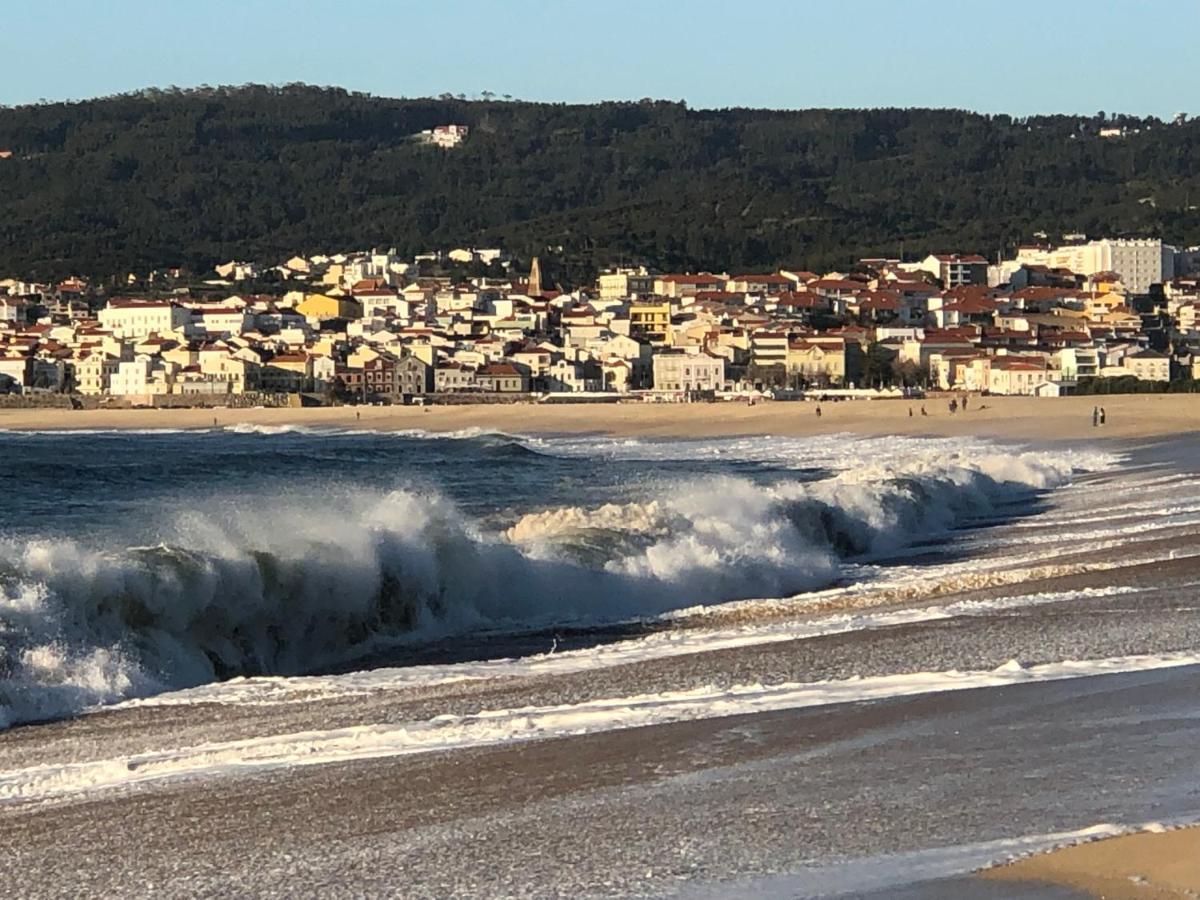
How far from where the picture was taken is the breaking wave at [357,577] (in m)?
10.8

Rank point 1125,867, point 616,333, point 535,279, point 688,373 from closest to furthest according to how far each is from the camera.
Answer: point 1125,867 < point 688,373 < point 616,333 < point 535,279

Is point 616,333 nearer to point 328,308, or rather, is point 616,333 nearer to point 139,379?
point 139,379

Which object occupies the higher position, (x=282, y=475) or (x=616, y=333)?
(x=616, y=333)

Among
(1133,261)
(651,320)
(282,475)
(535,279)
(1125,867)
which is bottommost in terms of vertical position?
(282,475)

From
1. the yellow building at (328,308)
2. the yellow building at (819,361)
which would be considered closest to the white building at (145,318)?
the yellow building at (328,308)

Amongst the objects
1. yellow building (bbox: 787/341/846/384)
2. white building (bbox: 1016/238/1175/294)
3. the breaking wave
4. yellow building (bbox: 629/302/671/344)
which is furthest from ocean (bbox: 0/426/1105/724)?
white building (bbox: 1016/238/1175/294)

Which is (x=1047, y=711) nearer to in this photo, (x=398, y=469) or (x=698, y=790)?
(x=698, y=790)

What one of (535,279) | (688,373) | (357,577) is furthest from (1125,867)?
(535,279)

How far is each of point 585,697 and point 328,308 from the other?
127 m

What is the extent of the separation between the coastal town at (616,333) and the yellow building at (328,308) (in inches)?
8.1

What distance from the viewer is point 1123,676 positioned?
944cm

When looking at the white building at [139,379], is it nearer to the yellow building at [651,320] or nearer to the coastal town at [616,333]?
the coastal town at [616,333]

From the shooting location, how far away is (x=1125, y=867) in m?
5.99

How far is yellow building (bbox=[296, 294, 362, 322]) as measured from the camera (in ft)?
440
